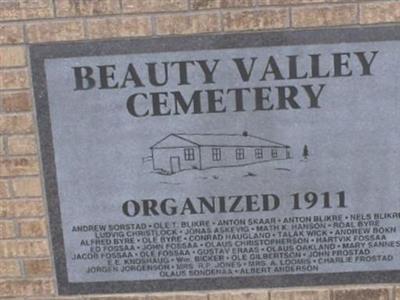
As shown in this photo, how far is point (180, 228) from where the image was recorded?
2.92 m

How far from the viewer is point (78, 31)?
2.77 metres

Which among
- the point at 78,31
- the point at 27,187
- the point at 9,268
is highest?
the point at 78,31

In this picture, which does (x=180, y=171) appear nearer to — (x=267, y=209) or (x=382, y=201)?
(x=267, y=209)

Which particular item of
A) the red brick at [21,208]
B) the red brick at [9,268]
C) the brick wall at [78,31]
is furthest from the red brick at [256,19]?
the red brick at [9,268]

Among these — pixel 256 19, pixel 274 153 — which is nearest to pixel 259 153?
pixel 274 153

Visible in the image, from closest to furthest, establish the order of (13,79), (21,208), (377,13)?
(377,13) → (13,79) → (21,208)

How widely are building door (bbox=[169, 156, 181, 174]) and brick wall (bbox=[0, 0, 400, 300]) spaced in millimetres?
488

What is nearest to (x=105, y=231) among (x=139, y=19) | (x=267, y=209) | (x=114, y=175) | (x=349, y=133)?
(x=114, y=175)

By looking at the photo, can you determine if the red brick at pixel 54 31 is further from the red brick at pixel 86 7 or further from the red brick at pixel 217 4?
A: the red brick at pixel 217 4

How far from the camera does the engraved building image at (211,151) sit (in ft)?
9.25

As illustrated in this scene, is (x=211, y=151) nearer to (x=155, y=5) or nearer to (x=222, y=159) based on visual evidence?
(x=222, y=159)

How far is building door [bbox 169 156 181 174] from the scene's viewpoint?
285cm

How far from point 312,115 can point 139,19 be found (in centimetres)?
76

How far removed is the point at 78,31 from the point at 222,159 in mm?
744
